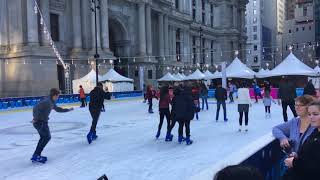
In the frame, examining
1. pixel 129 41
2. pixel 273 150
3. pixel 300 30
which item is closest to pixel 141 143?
pixel 273 150

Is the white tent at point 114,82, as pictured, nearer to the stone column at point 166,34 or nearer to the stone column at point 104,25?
the stone column at point 104,25

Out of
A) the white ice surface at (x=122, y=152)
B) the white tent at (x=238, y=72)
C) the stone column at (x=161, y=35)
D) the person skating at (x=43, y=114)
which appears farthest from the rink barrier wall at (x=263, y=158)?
the stone column at (x=161, y=35)

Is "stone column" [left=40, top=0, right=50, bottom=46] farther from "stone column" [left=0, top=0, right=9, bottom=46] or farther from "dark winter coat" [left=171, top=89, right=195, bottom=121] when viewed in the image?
"dark winter coat" [left=171, top=89, right=195, bottom=121]

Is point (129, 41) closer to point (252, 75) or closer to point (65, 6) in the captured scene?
point (65, 6)

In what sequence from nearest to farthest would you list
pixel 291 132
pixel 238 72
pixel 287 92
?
pixel 291 132 → pixel 287 92 → pixel 238 72

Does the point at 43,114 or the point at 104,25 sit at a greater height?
the point at 104,25

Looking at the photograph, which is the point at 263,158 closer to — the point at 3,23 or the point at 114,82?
the point at 114,82

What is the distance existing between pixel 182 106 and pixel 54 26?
32.5 metres

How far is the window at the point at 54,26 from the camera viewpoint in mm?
40250

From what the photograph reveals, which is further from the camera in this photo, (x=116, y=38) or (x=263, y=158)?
(x=116, y=38)

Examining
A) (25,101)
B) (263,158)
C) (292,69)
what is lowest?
(25,101)

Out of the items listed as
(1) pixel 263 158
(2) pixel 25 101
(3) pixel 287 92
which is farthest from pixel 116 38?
(1) pixel 263 158

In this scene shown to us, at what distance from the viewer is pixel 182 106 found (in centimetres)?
1069

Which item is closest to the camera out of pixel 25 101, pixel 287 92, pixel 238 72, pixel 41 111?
pixel 41 111
